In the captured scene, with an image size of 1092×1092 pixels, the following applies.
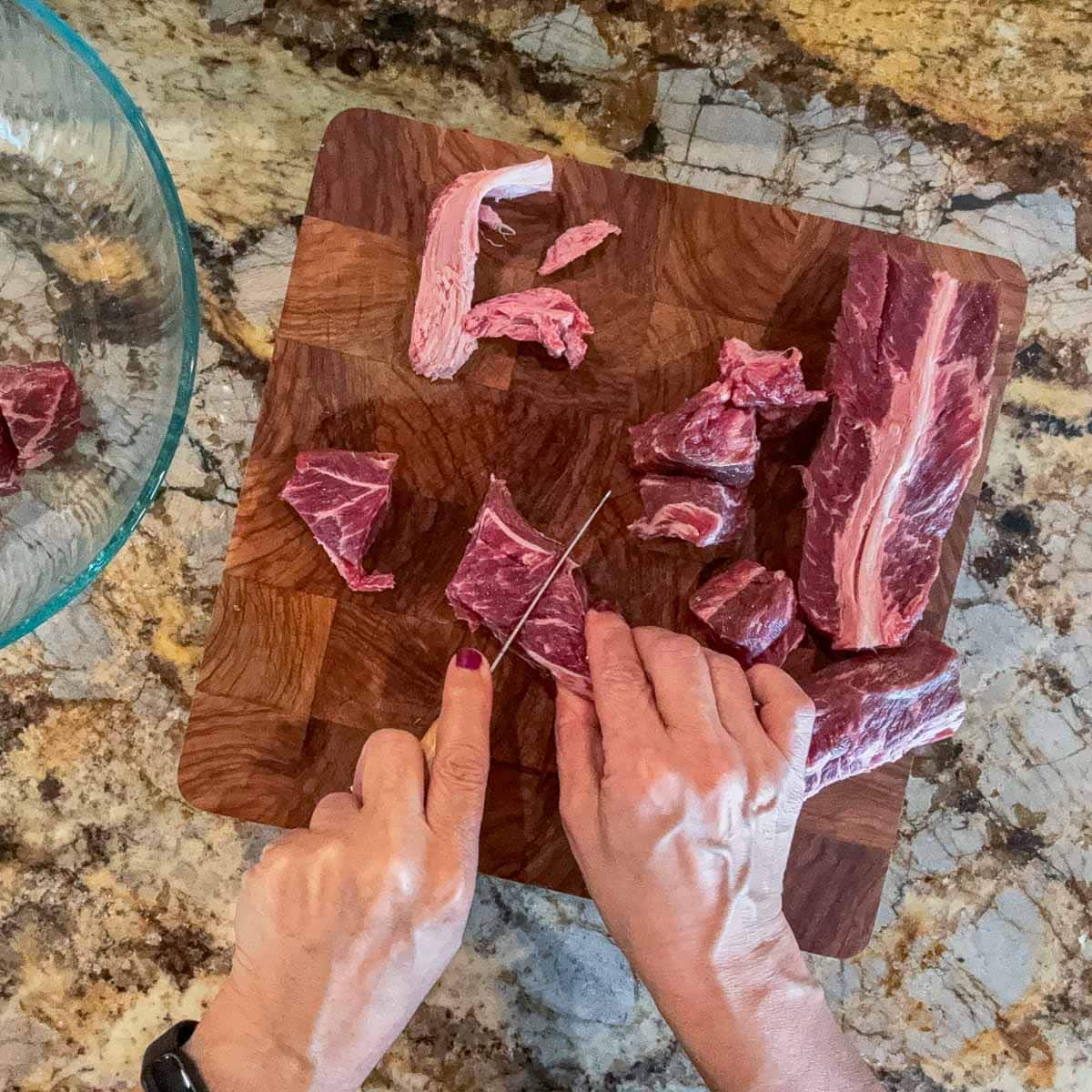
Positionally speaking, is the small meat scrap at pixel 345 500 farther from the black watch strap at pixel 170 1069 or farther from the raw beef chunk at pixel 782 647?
the black watch strap at pixel 170 1069

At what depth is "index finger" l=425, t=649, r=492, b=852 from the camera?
1.99 m

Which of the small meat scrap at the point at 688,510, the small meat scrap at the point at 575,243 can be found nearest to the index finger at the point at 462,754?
the small meat scrap at the point at 688,510

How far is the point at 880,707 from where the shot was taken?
2.25 m

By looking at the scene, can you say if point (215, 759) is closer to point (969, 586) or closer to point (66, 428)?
point (66, 428)

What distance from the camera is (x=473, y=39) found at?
8.38 feet

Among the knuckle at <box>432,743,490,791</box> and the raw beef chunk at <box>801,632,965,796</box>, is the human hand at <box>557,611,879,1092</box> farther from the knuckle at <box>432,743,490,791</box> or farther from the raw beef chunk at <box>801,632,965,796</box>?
the knuckle at <box>432,743,490,791</box>

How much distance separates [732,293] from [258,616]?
143 centimetres

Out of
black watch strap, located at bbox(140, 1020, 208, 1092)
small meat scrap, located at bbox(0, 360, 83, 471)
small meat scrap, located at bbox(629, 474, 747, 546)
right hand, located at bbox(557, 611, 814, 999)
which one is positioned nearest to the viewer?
black watch strap, located at bbox(140, 1020, 208, 1092)

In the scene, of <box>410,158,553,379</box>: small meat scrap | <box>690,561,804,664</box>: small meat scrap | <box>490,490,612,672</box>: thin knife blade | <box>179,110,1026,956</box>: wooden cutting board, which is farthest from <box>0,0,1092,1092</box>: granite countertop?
<box>490,490,612,672</box>: thin knife blade

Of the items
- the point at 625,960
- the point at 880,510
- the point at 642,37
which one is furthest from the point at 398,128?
the point at 625,960

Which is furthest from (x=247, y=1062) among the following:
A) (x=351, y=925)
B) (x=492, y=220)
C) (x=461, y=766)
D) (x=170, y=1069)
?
(x=492, y=220)

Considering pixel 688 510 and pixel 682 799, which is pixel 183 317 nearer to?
pixel 688 510

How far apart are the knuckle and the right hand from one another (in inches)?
9.6

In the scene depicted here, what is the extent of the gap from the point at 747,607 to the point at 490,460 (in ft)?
2.40
